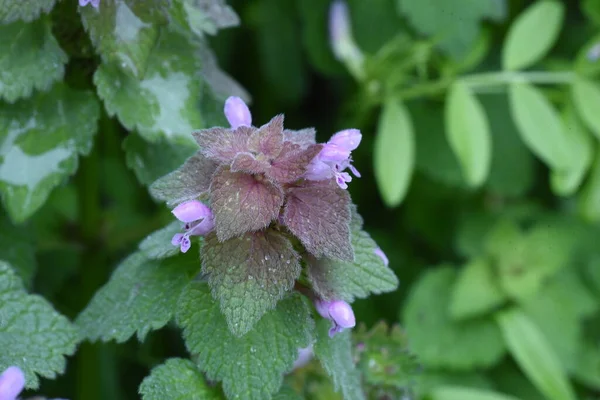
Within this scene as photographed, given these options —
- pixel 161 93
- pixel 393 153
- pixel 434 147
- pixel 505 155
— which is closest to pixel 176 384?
pixel 161 93

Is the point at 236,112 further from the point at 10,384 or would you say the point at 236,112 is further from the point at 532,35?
the point at 532,35

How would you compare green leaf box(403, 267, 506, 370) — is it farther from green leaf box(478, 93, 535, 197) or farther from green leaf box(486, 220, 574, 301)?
green leaf box(478, 93, 535, 197)

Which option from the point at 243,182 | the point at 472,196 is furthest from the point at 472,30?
the point at 243,182

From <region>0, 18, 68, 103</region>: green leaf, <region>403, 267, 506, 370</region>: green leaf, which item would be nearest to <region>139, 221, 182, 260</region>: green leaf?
<region>0, 18, 68, 103</region>: green leaf

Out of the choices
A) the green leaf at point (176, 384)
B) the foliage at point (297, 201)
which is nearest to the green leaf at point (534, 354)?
the foliage at point (297, 201)

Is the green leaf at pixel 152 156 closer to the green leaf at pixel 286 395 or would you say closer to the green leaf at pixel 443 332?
the green leaf at pixel 286 395

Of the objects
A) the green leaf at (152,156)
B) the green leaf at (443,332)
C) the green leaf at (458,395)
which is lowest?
the green leaf at (443,332)
